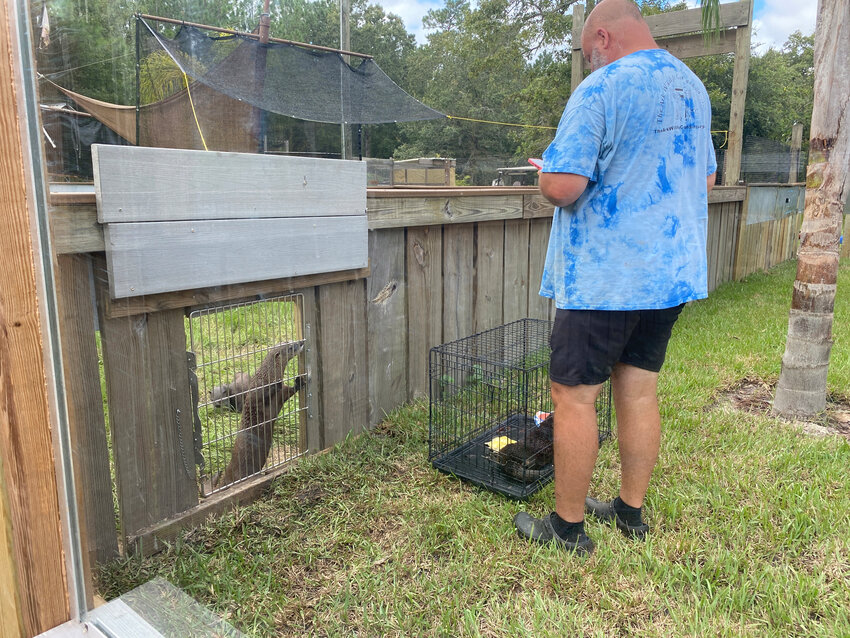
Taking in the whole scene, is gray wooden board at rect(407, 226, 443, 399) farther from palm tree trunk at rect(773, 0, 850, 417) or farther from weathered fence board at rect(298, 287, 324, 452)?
palm tree trunk at rect(773, 0, 850, 417)


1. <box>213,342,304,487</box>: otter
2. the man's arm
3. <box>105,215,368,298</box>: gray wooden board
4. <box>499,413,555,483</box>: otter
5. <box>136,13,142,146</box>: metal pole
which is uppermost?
<box>136,13,142,146</box>: metal pole

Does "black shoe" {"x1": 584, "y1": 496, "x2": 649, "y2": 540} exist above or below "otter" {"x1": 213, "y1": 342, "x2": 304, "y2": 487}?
below

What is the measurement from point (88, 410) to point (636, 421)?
1.34 meters

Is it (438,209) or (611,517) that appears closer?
(611,517)

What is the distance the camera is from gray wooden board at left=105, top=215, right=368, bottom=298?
1448 millimetres

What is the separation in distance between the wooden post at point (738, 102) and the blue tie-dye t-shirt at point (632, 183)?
1.34 m

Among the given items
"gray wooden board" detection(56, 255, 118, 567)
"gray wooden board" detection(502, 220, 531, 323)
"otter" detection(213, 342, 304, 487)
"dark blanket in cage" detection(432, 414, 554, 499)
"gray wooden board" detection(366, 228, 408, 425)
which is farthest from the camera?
"gray wooden board" detection(502, 220, 531, 323)

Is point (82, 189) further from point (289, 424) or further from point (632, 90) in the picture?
point (632, 90)

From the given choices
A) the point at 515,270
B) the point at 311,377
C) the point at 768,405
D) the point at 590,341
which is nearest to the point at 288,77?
the point at 590,341

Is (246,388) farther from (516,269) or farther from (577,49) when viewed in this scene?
(516,269)

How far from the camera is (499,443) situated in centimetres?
211

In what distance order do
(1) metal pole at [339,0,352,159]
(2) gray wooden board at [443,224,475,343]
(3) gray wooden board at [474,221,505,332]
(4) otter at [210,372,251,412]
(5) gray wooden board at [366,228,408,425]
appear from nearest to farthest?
(1) metal pole at [339,0,352,159], (4) otter at [210,372,251,412], (5) gray wooden board at [366,228,408,425], (2) gray wooden board at [443,224,475,343], (3) gray wooden board at [474,221,505,332]

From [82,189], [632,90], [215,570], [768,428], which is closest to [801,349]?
[768,428]

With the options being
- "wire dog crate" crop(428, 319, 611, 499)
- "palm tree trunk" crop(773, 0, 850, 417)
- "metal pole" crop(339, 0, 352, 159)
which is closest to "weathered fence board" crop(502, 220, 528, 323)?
"wire dog crate" crop(428, 319, 611, 499)
